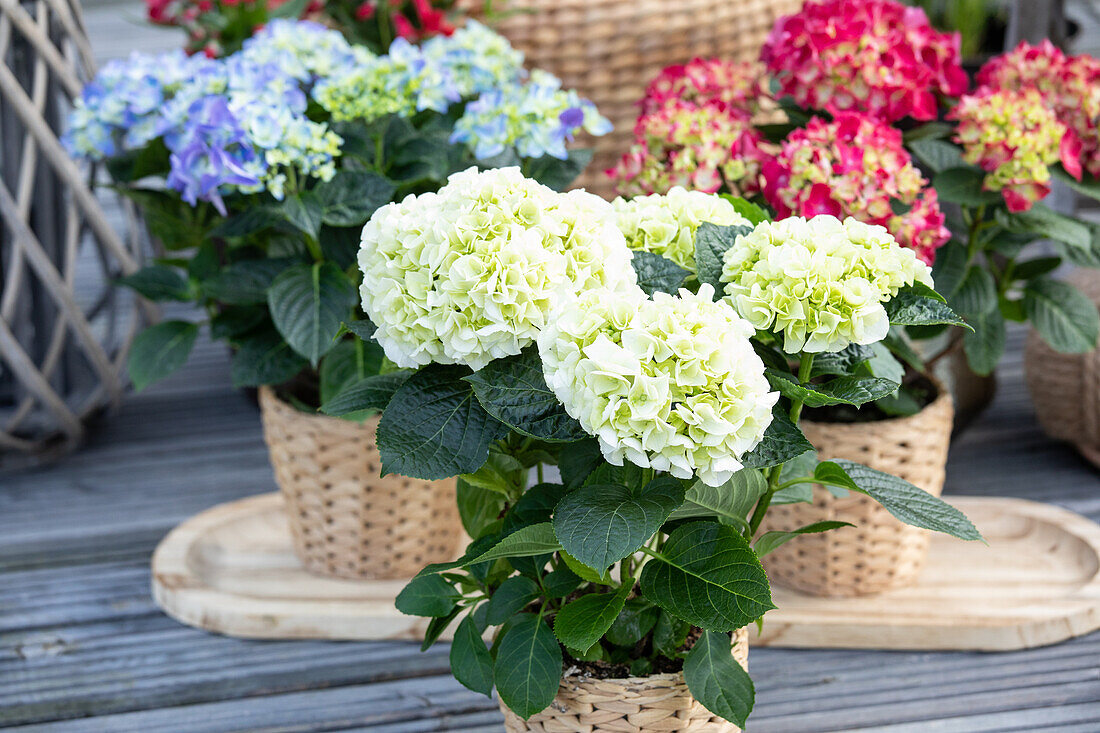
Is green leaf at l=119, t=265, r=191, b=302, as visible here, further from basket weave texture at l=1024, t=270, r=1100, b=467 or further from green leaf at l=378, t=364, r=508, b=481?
basket weave texture at l=1024, t=270, r=1100, b=467

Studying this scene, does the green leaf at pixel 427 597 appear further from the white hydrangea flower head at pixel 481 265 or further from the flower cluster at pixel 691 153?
the flower cluster at pixel 691 153

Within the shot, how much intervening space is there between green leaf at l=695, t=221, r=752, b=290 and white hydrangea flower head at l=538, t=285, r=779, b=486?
0.12 metres

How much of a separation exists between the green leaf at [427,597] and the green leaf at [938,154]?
0.72 metres

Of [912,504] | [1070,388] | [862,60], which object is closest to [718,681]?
Result: [912,504]

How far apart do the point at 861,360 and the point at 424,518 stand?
0.66 meters

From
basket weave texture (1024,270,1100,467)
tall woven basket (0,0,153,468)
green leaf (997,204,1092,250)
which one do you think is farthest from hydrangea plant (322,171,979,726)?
tall woven basket (0,0,153,468)

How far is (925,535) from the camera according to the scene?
1237mm

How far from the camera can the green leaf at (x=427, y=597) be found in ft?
2.67

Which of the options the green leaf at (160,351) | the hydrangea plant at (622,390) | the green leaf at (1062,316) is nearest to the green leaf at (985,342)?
the green leaf at (1062,316)

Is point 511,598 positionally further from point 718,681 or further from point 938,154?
point 938,154

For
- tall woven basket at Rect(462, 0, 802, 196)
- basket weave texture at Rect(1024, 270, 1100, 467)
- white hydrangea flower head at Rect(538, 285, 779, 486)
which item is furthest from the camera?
tall woven basket at Rect(462, 0, 802, 196)

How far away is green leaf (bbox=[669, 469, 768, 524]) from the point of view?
73 cm

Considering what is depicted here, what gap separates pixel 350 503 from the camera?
4.03 feet

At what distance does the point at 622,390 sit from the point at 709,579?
170 millimetres
